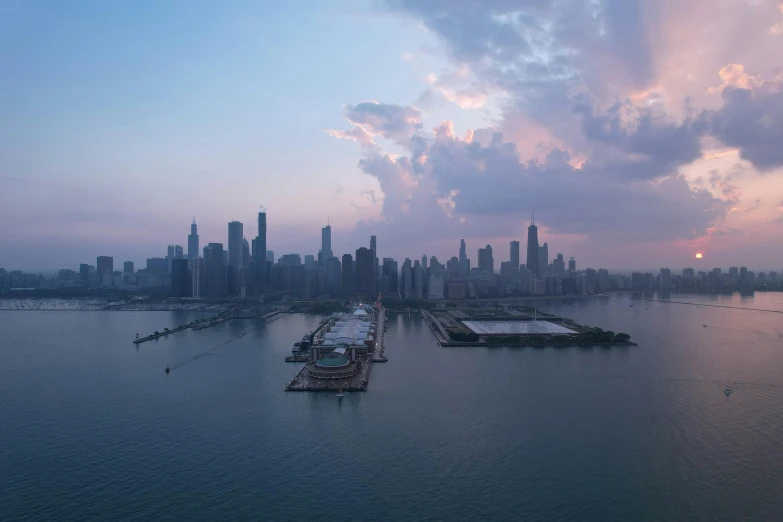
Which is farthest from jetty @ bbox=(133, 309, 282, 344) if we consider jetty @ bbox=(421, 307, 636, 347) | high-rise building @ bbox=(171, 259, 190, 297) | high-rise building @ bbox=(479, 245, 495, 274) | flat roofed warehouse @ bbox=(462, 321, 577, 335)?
high-rise building @ bbox=(479, 245, 495, 274)

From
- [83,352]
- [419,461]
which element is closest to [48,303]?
[83,352]

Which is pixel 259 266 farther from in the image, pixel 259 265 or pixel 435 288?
pixel 435 288

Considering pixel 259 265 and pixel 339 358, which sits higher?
pixel 259 265

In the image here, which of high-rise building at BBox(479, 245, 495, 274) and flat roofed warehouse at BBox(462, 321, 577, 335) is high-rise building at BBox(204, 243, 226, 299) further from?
high-rise building at BBox(479, 245, 495, 274)

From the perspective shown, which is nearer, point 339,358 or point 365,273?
point 339,358

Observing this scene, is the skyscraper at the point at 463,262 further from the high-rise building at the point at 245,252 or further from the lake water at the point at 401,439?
the lake water at the point at 401,439

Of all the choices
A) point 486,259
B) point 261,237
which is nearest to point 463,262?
point 486,259

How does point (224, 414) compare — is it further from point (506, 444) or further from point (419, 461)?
point (506, 444)
